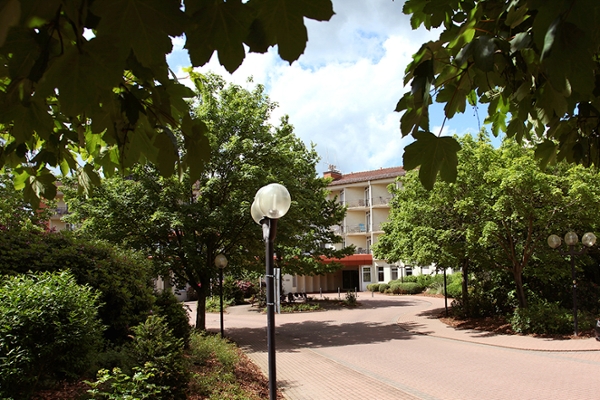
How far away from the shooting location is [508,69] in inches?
92.6

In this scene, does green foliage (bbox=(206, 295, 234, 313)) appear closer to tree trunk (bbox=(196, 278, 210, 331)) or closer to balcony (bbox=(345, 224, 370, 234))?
tree trunk (bbox=(196, 278, 210, 331))

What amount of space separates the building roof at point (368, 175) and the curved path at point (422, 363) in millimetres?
32560

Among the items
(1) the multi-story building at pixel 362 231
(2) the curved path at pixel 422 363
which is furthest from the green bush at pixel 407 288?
(2) the curved path at pixel 422 363

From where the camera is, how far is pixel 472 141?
18.9 m

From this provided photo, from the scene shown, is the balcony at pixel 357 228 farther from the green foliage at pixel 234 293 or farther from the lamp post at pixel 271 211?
the lamp post at pixel 271 211

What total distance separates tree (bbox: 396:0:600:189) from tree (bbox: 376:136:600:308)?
39.1 feet

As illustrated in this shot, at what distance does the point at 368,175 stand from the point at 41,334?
50.3 metres

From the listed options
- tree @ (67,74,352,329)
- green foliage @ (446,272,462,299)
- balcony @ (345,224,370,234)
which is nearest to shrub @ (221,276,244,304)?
green foliage @ (446,272,462,299)

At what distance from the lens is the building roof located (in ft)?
168

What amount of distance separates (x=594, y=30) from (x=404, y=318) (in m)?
22.9

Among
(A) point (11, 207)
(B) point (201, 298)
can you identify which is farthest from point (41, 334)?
(A) point (11, 207)

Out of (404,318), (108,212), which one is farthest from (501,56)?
(404,318)

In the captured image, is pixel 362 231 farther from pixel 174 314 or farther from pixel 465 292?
pixel 174 314

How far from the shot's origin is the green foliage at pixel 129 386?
5.57m
